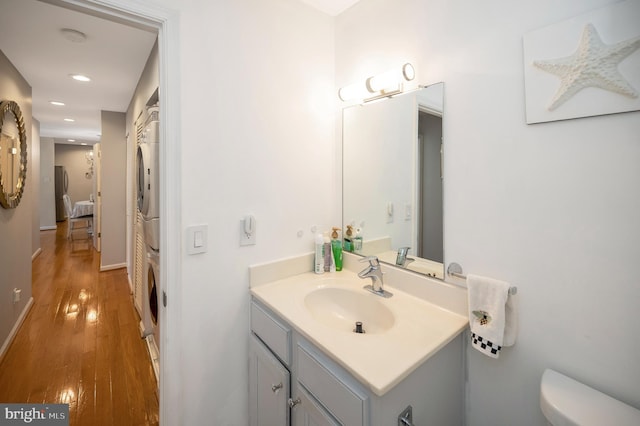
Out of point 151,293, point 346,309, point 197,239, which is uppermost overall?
point 197,239

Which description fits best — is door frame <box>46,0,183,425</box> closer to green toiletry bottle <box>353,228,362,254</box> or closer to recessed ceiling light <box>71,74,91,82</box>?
green toiletry bottle <box>353,228,362,254</box>

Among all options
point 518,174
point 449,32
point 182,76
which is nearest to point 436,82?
point 449,32

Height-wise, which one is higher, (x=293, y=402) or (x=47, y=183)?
(x=47, y=183)

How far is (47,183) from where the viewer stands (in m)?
6.78

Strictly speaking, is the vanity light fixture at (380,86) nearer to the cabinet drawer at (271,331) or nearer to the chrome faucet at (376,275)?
the chrome faucet at (376,275)

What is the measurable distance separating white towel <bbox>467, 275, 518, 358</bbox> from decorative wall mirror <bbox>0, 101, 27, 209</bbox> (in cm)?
340

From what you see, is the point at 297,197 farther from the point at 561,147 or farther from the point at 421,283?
the point at 561,147

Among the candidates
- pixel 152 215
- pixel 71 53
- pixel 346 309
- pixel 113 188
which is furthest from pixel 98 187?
pixel 346 309

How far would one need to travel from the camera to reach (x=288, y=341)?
111 centimetres

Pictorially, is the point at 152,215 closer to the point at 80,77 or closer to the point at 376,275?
the point at 376,275

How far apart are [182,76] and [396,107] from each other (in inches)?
39.2

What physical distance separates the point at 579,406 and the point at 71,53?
3.63 meters

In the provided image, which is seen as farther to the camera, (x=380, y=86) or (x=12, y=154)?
(x=12, y=154)

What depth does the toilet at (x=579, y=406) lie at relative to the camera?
2.37 feet
